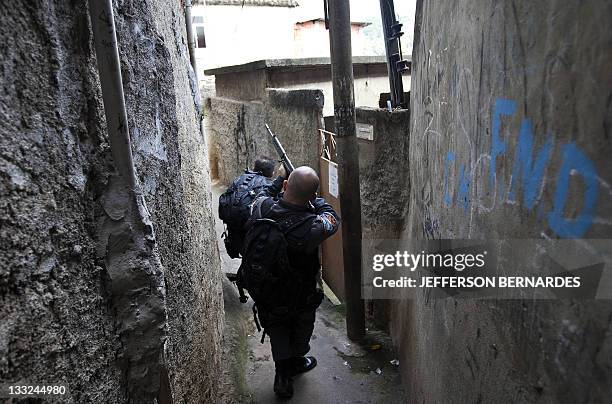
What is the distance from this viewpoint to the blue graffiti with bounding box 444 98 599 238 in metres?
0.89

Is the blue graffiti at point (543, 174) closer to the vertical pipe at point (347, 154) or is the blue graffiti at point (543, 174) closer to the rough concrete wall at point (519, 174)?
the rough concrete wall at point (519, 174)

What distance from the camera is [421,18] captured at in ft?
8.32

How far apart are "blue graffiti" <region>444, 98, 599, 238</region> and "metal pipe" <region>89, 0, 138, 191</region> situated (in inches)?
39.8

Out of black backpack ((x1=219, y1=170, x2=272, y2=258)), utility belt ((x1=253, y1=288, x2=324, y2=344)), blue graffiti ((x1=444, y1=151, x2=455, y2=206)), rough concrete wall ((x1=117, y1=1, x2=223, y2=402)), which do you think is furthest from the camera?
black backpack ((x1=219, y1=170, x2=272, y2=258))

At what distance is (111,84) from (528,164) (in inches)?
41.5

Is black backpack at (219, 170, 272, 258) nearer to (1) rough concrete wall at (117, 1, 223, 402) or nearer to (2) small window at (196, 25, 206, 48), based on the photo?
(1) rough concrete wall at (117, 1, 223, 402)

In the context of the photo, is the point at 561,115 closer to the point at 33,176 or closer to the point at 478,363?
the point at 478,363

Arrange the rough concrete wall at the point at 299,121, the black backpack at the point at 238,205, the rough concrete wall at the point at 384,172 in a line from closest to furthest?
the rough concrete wall at the point at 384,172 < the black backpack at the point at 238,205 < the rough concrete wall at the point at 299,121

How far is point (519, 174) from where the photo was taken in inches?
45.7

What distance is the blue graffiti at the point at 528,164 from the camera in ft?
3.43

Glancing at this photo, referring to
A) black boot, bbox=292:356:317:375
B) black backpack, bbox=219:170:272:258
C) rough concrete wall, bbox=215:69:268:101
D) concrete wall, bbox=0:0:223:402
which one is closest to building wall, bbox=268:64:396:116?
rough concrete wall, bbox=215:69:268:101

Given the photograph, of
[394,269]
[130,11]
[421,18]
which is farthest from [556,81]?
[394,269]

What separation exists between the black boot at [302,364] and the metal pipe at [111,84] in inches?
96.4

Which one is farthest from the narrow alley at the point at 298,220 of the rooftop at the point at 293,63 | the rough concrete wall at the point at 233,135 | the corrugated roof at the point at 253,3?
the corrugated roof at the point at 253,3
